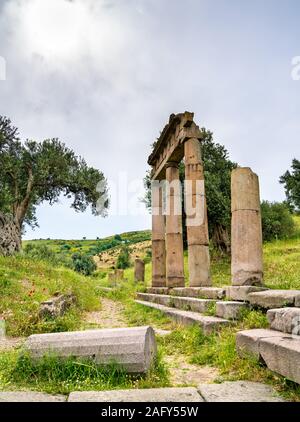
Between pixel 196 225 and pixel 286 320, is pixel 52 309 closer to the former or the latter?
pixel 196 225

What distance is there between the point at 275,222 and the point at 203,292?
70.4ft

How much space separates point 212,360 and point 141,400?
2254mm

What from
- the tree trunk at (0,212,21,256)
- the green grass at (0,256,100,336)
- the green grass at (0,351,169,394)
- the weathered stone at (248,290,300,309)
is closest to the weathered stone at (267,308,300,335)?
the weathered stone at (248,290,300,309)

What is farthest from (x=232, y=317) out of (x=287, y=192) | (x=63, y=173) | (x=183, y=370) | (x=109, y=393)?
(x=287, y=192)

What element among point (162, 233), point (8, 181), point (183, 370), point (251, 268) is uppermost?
point (8, 181)

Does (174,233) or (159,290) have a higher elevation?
(174,233)

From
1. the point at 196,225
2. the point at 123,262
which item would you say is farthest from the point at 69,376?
the point at 123,262

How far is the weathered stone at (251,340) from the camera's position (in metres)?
4.80

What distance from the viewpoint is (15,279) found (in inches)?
504

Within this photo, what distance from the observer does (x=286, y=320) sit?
16.4ft

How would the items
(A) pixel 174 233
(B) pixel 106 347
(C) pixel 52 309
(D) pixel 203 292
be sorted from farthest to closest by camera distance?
(A) pixel 174 233 → (D) pixel 203 292 → (C) pixel 52 309 → (B) pixel 106 347

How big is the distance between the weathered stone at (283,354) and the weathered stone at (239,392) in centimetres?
24

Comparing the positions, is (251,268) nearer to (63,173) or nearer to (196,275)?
(196,275)

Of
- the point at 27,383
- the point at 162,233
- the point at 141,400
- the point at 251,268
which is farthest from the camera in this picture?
the point at 162,233
